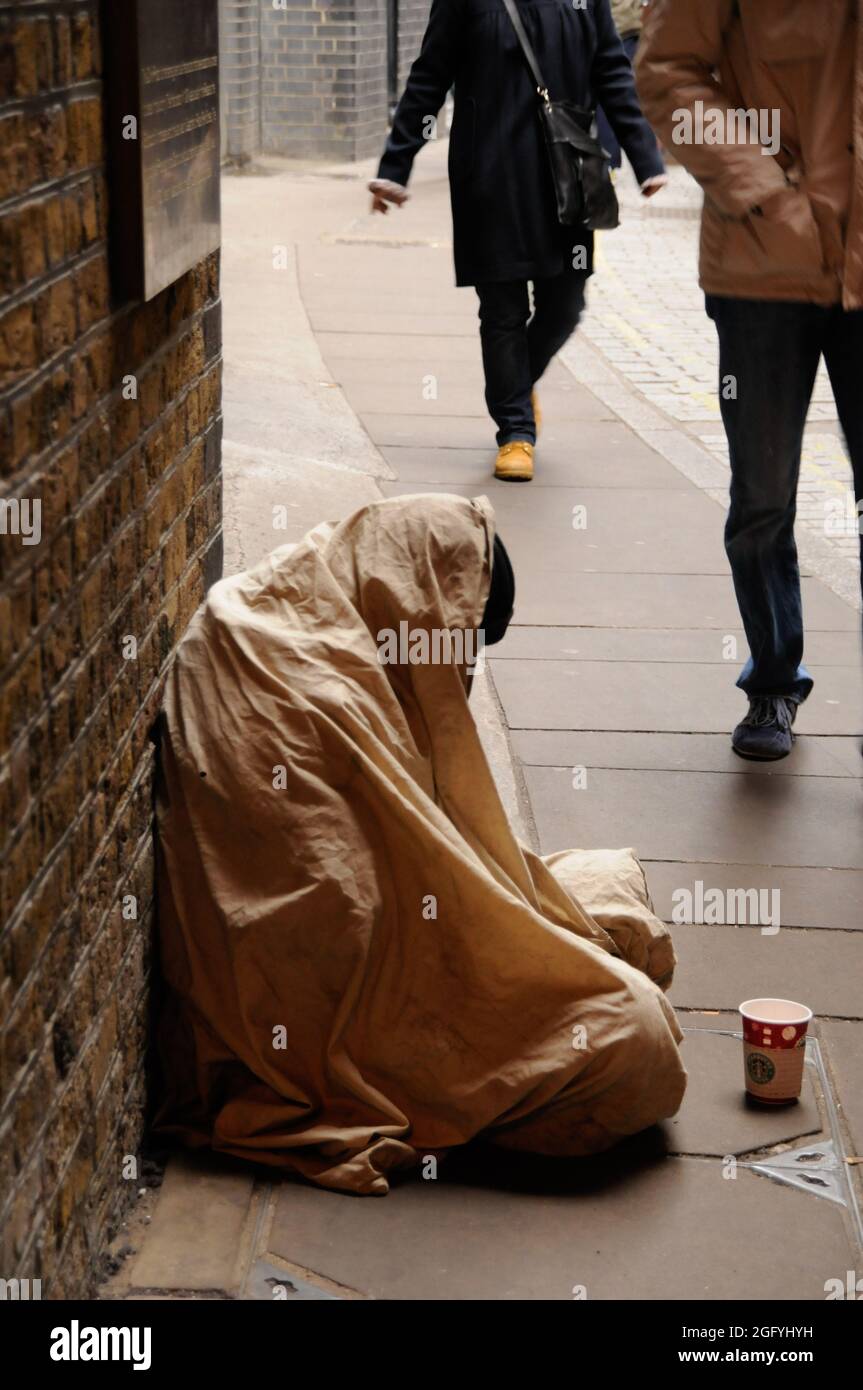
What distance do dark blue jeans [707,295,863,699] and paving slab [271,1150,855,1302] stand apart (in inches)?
79.3

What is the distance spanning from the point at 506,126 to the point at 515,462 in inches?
52.1

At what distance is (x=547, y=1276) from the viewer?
110 inches

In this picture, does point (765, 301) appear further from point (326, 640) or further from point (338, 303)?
point (338, 303)

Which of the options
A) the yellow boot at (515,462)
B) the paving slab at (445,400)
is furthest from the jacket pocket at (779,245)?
the paving slab at (445,400)

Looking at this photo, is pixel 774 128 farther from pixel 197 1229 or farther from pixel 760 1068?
pixel 197 1229

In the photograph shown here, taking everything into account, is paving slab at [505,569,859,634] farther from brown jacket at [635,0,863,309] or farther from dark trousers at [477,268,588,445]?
brown jacket at [635,0,863,309]

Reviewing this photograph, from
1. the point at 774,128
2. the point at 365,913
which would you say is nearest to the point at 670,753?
the point at 774,128

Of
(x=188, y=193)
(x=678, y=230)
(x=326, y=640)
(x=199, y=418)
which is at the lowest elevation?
(x=678, y=230)

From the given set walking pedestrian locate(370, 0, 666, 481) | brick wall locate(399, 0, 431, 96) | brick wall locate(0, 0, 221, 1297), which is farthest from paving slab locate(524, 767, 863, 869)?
brick wall locate(399, 0, 431, 96)

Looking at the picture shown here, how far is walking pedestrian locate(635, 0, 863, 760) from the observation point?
423 cm

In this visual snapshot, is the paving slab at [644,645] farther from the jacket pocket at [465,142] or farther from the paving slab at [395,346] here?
the paving slab at [395,346]

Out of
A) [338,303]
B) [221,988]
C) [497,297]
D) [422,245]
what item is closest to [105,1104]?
[221,988]

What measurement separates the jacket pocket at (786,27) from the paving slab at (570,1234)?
2.55 metres
